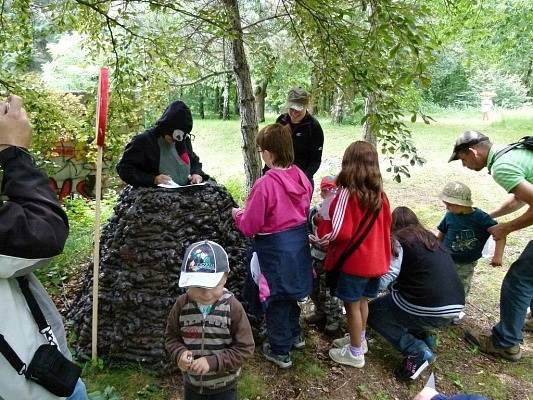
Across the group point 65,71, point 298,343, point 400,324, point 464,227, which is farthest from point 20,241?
point 65,71

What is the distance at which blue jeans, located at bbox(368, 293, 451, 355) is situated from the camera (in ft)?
10.7

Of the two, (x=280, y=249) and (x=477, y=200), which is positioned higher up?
(x=280, y=249)

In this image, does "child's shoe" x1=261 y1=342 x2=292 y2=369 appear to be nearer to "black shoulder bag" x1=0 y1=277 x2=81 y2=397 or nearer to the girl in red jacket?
the girl in red jacket

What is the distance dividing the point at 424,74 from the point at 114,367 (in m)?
2.84

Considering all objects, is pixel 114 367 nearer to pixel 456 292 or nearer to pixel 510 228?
pixel 456 292

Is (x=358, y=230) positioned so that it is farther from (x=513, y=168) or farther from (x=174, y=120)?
(x=174, y=120)

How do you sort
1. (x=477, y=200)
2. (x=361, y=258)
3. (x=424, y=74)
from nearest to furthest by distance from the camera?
(x=424, y=74) → (x=361, y=258) → (x=477, y=200)

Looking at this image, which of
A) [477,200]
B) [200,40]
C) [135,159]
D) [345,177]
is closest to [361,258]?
[345,177]

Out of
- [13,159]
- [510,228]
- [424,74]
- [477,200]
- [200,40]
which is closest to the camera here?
[13,159]

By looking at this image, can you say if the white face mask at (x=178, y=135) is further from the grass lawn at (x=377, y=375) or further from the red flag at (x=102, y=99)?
the grass lawn at (x=377, y=375)

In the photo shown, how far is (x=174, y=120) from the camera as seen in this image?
121 inches

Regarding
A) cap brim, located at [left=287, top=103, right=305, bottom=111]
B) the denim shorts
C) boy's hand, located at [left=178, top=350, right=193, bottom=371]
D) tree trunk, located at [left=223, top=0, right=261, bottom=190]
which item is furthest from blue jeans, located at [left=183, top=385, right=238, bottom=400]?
tree trunk, located at [left=223, top=0, right=261, bottom=190]

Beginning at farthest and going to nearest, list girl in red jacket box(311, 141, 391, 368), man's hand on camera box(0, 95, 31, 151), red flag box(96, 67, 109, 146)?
1. girl in red jacket box(311, 141, 391, 368)
2. red flag box(96, 67, 109, 146)
3. man's hand on camera box(0, 95, 31, 151)

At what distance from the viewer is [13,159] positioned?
152 centimetres
